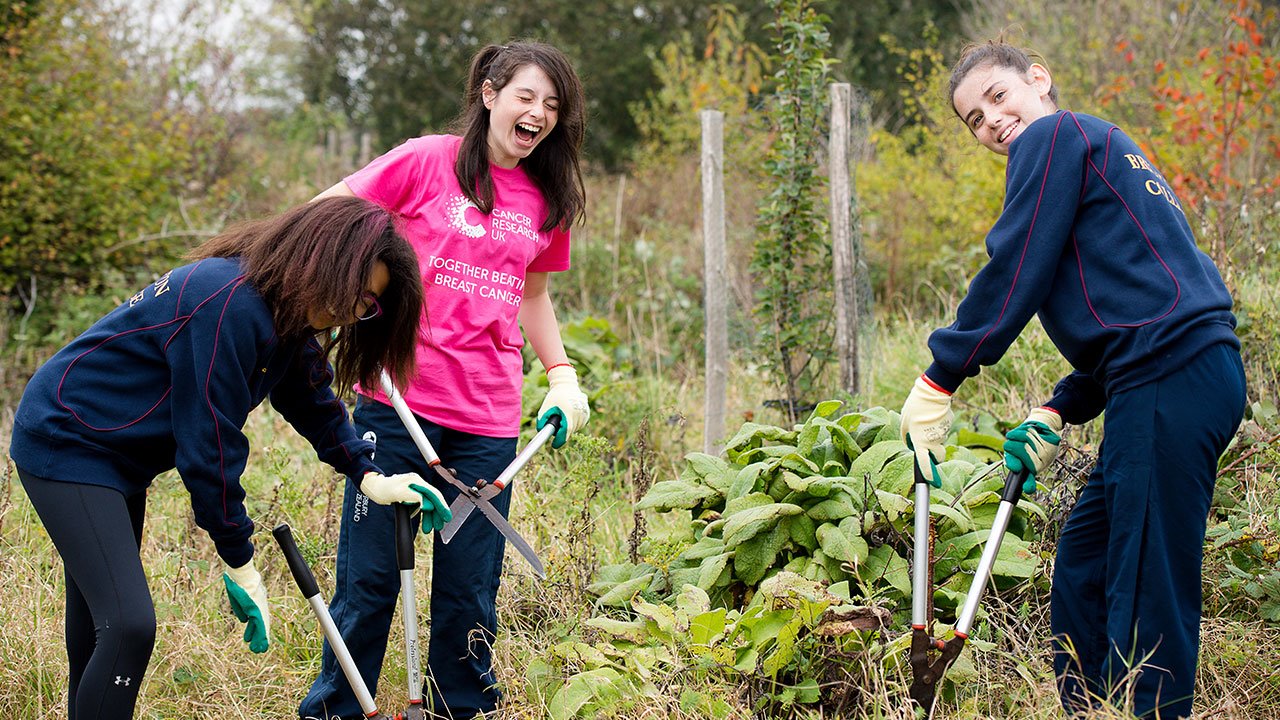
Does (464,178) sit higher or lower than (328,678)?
higher

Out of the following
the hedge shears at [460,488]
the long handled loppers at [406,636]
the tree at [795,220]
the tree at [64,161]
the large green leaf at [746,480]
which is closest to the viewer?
the long handled loppers at [406,636]

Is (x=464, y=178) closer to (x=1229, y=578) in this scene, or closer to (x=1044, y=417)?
(x=1044, y=417)

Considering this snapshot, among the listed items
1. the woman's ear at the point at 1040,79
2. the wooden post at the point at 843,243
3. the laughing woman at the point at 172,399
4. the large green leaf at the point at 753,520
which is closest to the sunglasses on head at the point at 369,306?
the laughing woman at the point at 172,399

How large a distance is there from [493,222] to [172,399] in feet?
3.36

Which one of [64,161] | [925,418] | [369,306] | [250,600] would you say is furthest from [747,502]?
[64,161]

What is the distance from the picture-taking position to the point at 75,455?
2359 millimetres

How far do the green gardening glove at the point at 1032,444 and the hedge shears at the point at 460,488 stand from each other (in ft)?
3.98

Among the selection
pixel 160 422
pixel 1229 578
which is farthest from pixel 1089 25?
pixel 160 422

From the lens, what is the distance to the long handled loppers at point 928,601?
8.38 feet

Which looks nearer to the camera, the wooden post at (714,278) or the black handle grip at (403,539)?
the black handle grip at (403,539)

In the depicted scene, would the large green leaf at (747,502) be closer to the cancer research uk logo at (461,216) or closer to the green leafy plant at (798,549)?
the green leafy plant at (798,549)

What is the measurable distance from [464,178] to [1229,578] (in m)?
2.44

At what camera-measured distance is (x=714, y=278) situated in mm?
5004

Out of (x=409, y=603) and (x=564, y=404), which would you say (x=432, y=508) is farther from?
(x=564, y=404)
